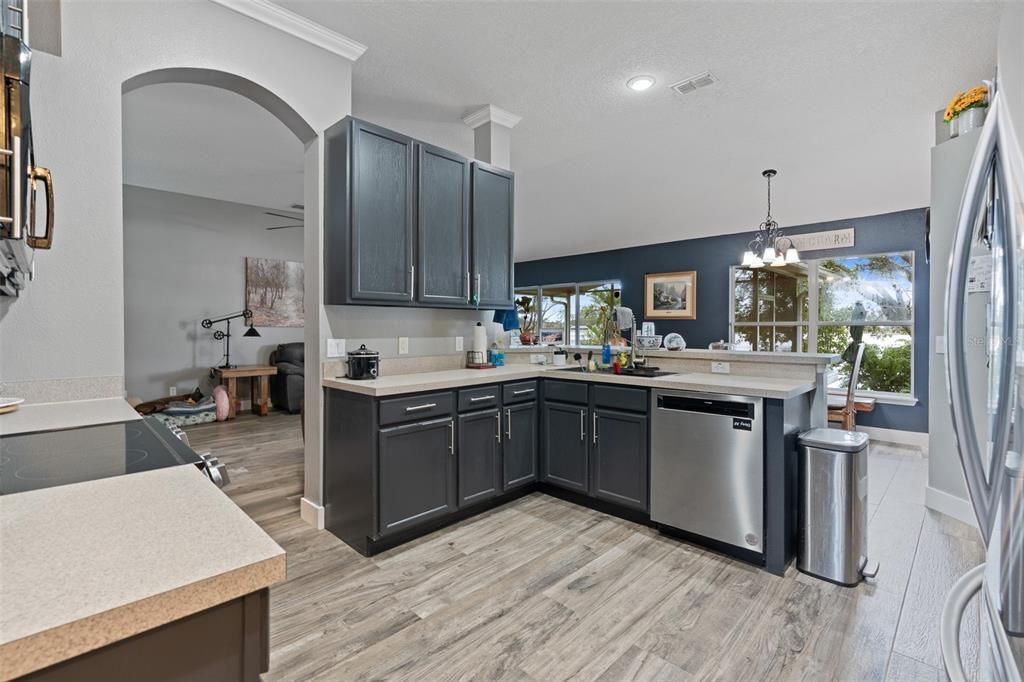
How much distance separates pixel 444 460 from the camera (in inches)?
108

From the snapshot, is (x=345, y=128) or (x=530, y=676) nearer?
(x=530, y=676)

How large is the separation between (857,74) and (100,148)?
417cm

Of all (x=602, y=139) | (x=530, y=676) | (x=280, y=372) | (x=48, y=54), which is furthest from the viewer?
(x=280, y=372)

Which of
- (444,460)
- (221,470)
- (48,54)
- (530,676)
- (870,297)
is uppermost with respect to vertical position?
(48,54)

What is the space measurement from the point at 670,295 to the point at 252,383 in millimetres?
6123

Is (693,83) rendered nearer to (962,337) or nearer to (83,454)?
(962,337)

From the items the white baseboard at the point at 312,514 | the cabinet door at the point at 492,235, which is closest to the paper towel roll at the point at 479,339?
the cabinet door at the point at 492,235

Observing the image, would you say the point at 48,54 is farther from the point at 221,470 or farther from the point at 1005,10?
the point at 1005,10

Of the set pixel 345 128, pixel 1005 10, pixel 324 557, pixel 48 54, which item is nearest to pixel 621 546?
pixel 324 557

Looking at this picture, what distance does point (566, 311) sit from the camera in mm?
9125

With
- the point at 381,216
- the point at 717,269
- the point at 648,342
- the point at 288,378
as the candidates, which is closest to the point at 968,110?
the point at 648,342

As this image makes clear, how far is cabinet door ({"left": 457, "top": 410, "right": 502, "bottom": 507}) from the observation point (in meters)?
2.84

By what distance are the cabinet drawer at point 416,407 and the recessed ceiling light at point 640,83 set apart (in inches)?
93.5

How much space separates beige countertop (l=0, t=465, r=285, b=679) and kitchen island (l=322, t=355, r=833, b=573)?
1.62m
